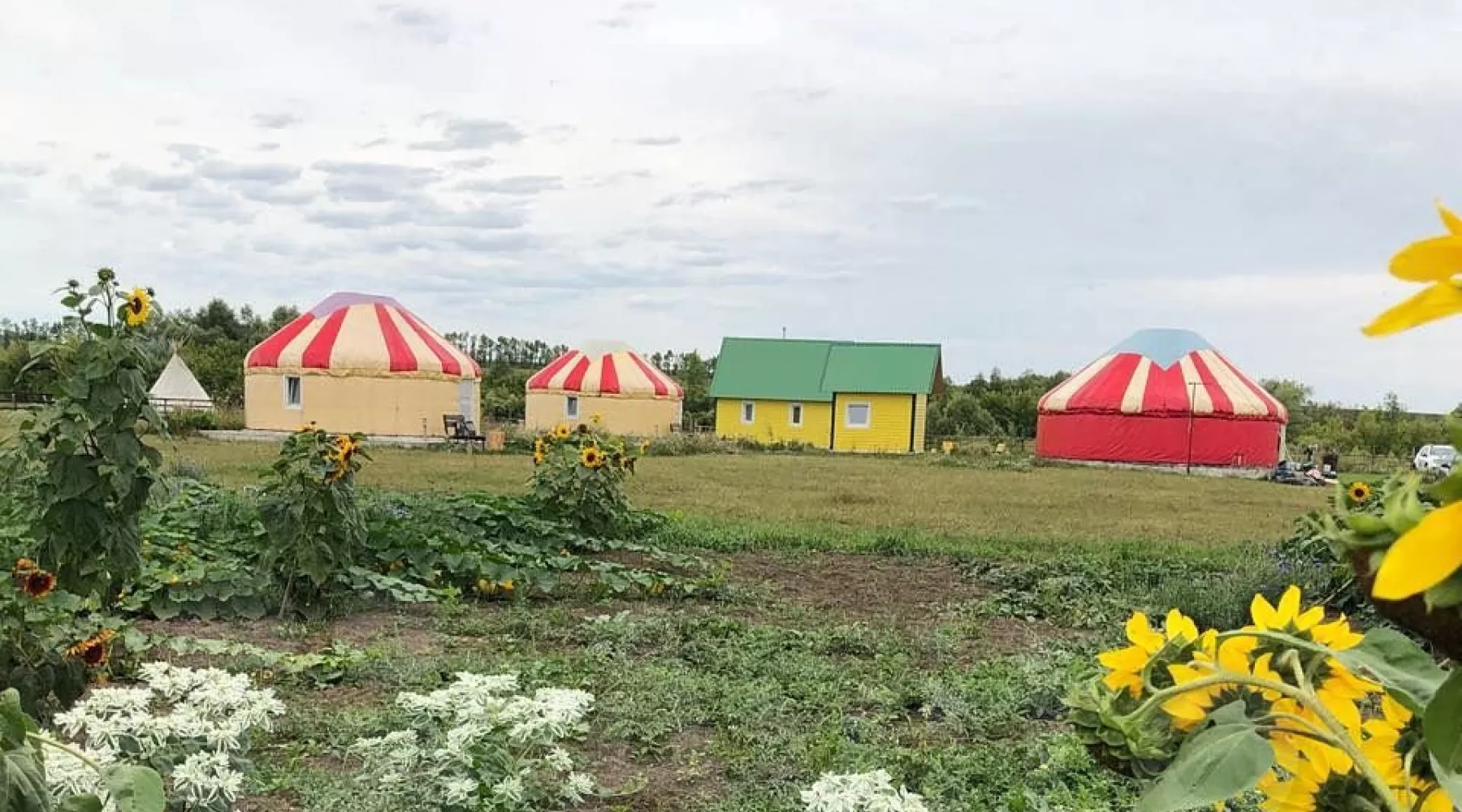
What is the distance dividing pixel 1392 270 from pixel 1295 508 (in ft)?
49.2

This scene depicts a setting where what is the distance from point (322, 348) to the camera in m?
21.8

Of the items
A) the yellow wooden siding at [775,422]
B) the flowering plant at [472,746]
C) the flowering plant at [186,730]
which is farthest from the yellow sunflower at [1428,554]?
the yellow wooden siding at [775,422]

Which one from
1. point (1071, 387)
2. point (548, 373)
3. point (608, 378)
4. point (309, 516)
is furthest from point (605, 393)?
point (309, 516)

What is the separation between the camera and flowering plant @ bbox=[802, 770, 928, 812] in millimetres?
1516

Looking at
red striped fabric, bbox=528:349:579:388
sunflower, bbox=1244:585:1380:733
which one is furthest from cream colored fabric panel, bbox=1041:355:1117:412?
sunflower, bbox=1244:585:1380:733

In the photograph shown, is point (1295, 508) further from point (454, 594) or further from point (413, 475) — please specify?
point (454, 594)

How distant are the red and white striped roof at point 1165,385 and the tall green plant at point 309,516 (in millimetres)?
19340

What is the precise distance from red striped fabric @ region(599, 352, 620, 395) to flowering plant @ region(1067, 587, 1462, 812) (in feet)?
83.5

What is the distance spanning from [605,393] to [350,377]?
628 centimetres

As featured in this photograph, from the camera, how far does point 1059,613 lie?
5.73m

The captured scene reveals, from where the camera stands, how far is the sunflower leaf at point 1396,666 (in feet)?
1.91

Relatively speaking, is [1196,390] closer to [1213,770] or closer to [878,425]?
[878,425]

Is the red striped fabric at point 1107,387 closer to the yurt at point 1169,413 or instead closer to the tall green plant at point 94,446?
the yurt at point 1169,413

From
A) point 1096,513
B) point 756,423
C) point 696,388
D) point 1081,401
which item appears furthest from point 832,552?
point 696,388
